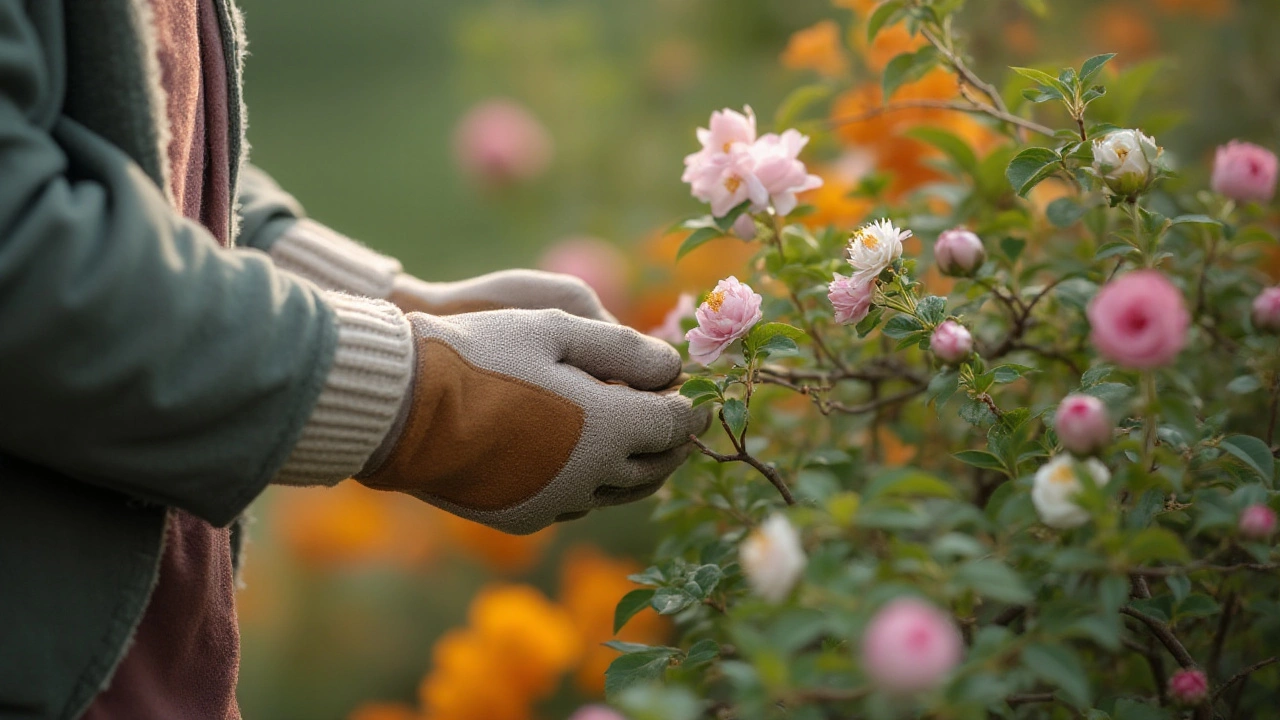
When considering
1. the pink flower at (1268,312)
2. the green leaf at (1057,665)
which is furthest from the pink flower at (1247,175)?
the green leaf at (1057,665)

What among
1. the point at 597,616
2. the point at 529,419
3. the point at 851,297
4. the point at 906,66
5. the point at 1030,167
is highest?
the point at 906,66

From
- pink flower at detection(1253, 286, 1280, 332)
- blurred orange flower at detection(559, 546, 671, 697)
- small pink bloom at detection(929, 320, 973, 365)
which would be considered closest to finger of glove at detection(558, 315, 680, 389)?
small pink bloom at detection(929, 320, 973, 365)

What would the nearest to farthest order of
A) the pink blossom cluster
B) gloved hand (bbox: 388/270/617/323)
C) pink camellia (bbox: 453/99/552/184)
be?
the pink blossom cluster < gloved hand (bbox: 388/270/617/323) < pink camellia (bbox: 453/99/552/184)

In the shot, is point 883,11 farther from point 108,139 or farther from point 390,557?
point 390,557

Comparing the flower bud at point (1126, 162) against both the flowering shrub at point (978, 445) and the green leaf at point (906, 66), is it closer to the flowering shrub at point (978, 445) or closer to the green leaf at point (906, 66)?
the flowering shrub at point (978, 445)

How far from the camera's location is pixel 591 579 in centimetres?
179

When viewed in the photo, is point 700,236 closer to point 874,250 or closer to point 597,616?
point 874,250

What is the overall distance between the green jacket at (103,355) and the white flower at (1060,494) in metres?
0.45

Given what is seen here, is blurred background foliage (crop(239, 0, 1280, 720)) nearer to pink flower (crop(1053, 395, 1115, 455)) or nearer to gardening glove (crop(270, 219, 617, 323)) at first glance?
gardening glove (crop(270, 219, 617, 323))

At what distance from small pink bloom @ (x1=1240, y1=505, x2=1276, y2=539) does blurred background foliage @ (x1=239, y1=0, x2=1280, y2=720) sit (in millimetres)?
509

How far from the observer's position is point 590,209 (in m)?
2.57

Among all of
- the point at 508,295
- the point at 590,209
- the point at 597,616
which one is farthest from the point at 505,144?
the point at 508,295

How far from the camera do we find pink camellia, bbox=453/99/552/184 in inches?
103

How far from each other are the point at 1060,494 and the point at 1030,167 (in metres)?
0.33
